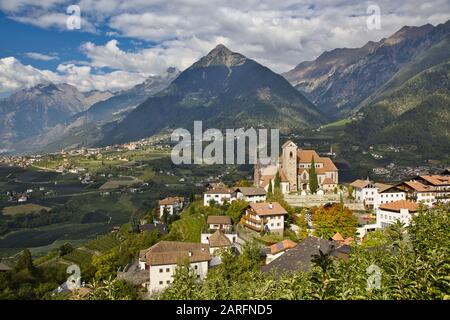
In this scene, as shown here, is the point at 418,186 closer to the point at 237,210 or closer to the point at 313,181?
the point at 313,181

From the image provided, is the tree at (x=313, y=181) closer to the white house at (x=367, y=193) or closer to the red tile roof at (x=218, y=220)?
the white house at (x=367, y=193)

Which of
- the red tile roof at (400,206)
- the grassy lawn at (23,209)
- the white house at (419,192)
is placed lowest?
the grassy lawn at (23,209)

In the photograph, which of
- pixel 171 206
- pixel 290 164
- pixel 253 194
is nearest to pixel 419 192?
pixel 290 164

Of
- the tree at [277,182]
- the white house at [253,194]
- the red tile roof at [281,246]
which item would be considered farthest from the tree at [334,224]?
the white house at [253,194]

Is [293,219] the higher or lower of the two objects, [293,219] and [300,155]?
the lower
